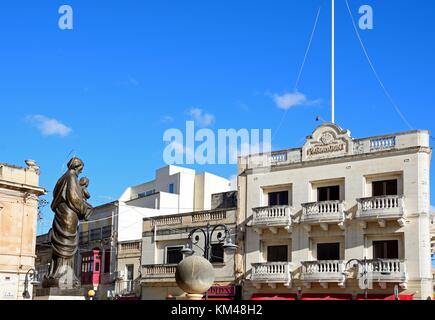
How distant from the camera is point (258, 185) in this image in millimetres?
34906

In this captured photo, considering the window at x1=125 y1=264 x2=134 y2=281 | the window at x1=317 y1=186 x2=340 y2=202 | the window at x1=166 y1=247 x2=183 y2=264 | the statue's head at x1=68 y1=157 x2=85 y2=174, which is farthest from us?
the window at x1=125 y1=264 x2=134 y2=281

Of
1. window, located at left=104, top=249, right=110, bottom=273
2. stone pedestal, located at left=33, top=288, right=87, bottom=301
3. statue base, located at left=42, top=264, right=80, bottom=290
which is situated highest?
window, located at left=104, top=249, right=110, bottom=273

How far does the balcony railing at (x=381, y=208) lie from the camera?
2938 cm

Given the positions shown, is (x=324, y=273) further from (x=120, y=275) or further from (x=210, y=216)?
(x=120, y=275)

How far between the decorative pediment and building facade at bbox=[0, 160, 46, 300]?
1719cm

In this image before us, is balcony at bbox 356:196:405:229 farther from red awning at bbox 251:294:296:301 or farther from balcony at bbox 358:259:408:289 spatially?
red awning at bbox 251:294:296:301

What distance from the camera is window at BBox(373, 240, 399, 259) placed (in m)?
30.1

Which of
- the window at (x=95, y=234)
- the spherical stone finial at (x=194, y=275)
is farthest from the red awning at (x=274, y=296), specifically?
the spherical stone finial at (x=194, y=275)

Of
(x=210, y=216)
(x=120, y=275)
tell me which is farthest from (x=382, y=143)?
Result: (x=120, y=275)

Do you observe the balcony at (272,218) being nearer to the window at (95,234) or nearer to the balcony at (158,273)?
the balcony at (158,273)

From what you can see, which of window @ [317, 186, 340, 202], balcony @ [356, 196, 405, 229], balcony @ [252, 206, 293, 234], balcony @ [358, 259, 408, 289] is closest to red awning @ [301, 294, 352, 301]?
balcony @ [358, 259, 408, 289]
